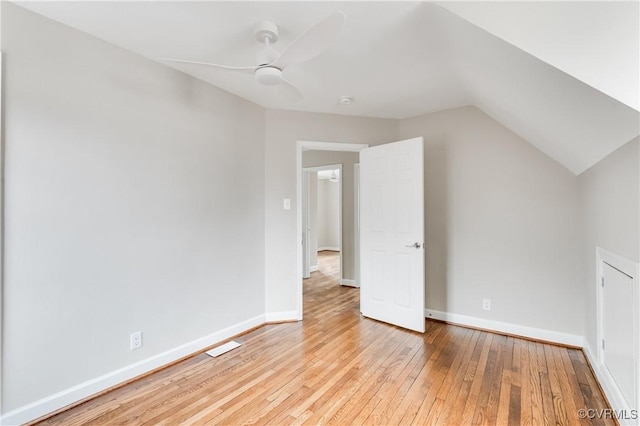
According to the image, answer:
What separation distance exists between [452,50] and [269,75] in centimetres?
126

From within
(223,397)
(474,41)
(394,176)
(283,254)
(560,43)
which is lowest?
(223,397)

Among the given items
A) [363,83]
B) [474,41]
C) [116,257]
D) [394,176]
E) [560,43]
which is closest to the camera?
[560,43]

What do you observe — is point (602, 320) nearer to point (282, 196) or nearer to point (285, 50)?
point (285, 50)

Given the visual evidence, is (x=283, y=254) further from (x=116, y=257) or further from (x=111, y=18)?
(x=111, y=18)

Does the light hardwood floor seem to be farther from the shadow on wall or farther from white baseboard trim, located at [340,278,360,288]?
white baseboard trim, located at [340,278,360,288]

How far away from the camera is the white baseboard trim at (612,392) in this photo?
158 cm

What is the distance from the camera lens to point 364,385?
2.09 meters

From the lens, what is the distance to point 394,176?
3.21 meters

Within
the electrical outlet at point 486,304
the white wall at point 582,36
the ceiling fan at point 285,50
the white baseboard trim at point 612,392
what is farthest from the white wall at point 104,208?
the white baseboard trim at point 612,392

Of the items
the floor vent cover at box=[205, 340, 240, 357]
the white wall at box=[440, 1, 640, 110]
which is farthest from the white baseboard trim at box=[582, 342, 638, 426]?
the floor vent cover at box=[205, 340, 240, 357]

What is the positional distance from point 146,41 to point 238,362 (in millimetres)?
2468

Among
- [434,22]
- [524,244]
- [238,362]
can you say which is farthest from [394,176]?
[238,362]

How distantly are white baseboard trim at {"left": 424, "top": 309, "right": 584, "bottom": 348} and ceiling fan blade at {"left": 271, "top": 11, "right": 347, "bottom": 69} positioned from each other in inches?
118

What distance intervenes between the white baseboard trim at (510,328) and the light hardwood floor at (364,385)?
98mm
